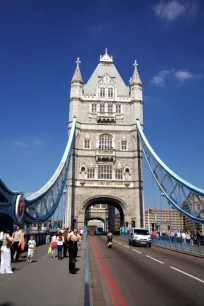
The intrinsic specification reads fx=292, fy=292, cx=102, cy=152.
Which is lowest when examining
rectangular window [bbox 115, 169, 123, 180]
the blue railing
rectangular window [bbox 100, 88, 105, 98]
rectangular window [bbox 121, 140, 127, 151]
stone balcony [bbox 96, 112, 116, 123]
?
the blue railing

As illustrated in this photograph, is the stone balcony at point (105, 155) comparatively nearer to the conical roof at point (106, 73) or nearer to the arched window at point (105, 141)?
the arched window at point (105, 141)

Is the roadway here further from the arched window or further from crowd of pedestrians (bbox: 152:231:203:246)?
the arched window

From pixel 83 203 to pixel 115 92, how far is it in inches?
820

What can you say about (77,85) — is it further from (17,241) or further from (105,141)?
(17,241)

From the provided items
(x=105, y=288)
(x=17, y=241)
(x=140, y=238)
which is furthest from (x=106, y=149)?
(x=105, y=288)

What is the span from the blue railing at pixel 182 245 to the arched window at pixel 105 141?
70.5ft

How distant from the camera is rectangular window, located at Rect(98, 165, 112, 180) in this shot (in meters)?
47.7

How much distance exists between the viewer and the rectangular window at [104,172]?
156 feet

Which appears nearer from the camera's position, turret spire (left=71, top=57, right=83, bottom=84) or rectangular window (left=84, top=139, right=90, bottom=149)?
rectangular window (left=84, top=139, right=90, bottom=149)

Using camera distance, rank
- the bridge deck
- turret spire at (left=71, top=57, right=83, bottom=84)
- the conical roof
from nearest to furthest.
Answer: the bridge deck → turret spire at (left=71, top=57, right=83, bottom=84) → the conical roof

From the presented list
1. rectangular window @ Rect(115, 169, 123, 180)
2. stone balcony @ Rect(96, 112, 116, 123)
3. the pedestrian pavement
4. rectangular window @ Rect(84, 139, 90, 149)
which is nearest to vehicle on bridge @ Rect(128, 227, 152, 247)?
the pedestrian pavement

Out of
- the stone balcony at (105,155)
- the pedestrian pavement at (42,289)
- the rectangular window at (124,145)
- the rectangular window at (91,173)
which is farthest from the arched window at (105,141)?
the pedestrian pavement at (42,289)

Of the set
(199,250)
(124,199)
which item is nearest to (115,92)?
(124,199)

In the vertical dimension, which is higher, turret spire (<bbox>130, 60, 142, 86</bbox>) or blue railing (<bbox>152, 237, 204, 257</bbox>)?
turret spire (<bbox>130, 60, 142, 86</bbox>)
